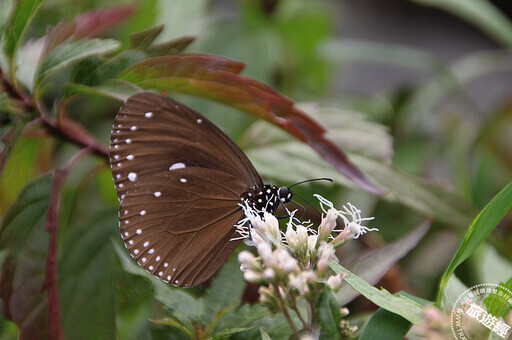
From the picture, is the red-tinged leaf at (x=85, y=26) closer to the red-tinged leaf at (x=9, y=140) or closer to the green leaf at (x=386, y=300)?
the red-tinged leaf at (x=9, y=140)

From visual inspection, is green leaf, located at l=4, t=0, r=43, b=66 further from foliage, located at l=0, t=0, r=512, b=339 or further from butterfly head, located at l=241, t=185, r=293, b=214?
butterfly head, located at l=241, t=185, r=293, b=214

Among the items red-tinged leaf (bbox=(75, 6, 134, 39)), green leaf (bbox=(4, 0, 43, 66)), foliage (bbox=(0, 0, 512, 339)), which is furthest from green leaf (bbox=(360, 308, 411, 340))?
red-tinged leaf (bbox=(75, 6, 134, 39))

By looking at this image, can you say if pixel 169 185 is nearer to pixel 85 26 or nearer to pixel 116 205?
pixel 116 205

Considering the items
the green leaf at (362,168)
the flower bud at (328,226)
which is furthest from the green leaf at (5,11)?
the flower bud at (328,226)

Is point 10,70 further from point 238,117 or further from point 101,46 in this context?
point 238,117

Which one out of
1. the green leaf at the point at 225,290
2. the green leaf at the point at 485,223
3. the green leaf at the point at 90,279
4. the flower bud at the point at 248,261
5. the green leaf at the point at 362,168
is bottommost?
the green leaf at the point at 90,279
